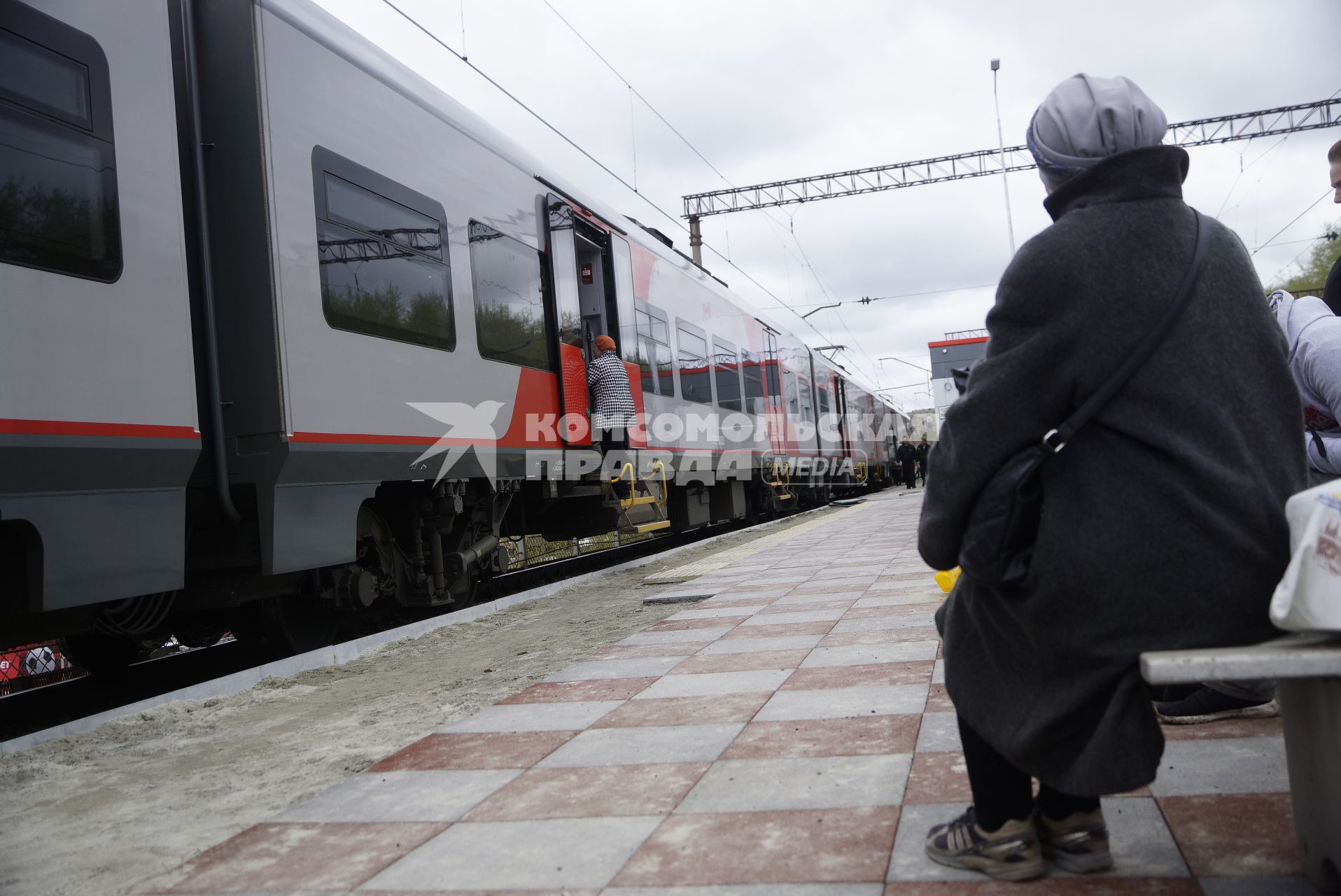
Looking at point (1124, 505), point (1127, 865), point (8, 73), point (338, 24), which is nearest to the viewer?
point (1124, 505)

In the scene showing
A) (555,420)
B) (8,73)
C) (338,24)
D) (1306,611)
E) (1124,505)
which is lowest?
(1306,611)

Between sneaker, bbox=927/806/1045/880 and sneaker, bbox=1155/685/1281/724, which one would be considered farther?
sneaker, bbox=1155/685/1281/724

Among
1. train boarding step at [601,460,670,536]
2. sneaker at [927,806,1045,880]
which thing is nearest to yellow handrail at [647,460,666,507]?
train boarding step at [601,460,670,536]

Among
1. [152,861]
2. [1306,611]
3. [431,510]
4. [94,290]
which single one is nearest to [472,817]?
[152,861]

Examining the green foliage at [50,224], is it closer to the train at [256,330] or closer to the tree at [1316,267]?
the train at [256,330]

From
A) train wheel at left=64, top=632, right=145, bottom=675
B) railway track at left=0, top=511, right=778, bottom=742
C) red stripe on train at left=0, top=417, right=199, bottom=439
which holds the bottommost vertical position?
railway track at left=0, top=511, right=778, bottom=742

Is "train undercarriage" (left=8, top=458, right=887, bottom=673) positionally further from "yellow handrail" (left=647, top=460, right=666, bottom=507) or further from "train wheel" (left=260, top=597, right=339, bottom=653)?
"yellow handrail" (left=647, top=460, right=666, bottom=507)

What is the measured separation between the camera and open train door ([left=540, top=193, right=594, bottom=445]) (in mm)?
8789

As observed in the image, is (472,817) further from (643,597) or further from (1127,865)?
(643,597)

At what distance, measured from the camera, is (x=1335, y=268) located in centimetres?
359

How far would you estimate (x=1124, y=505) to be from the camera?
1951 mm

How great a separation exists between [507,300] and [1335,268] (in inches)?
216

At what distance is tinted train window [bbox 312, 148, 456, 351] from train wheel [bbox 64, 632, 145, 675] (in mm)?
Result: 2193

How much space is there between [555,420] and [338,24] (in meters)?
3.36
